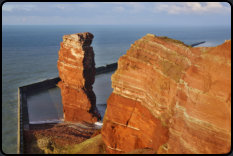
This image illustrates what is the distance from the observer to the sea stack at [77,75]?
3194cm

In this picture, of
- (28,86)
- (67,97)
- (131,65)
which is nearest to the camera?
(131,65)

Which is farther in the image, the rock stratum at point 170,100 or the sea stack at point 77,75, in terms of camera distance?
the sea stack at point 77,75

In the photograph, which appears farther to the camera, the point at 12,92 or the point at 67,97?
the point at 12,92

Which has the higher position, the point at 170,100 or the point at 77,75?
the point at 170,100

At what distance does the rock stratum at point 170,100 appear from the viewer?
11.7m

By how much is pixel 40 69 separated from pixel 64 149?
5619 cm

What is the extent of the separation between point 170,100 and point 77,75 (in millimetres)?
20054

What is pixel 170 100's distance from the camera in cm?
1552

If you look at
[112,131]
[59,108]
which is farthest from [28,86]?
[112,131]

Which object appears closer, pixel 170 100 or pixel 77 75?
pixel 170 100

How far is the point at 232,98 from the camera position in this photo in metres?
11.1

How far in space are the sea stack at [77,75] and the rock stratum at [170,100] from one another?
1319 centimetres

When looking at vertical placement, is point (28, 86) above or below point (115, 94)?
below

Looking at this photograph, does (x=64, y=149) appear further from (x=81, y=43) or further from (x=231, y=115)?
(x=231, y=115)
